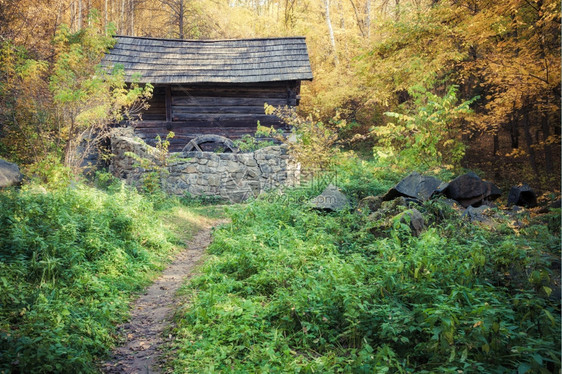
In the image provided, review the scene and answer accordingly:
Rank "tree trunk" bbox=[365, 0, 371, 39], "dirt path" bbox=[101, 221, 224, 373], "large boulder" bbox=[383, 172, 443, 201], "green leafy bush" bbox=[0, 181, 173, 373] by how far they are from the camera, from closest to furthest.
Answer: "green leafy bush" bbox=[0, 181, 173, 373] → "dirt path" bbox=[101, 221, 224, 373] → "large boulder" bbox=[383, 172, 443, 201] → "tree trunk" bbox=[365, 0, 371, 39]

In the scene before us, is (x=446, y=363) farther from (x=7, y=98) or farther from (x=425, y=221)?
(x=7, y=98)

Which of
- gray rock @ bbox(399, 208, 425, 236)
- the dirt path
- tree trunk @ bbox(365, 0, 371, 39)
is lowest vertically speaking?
the dirt path

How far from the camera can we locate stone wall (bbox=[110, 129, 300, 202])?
448 inches

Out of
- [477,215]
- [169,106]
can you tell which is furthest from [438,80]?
[169,106]

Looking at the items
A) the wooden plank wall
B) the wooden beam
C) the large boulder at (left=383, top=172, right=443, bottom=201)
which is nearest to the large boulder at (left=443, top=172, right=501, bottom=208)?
the large boulder at (left=383, top=172, right=443, bottom=201)

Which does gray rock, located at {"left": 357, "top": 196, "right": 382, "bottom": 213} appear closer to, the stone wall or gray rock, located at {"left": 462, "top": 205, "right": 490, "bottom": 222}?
gray rock, located at {"left": 462, "top": 205, "right": 490, "bottom": 222}

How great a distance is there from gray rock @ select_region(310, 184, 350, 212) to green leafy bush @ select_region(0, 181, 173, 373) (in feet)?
9.26

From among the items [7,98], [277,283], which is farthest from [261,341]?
[7,98]

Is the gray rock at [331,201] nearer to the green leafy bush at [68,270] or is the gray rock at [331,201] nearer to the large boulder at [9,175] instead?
the green leafy bush at [68,270]

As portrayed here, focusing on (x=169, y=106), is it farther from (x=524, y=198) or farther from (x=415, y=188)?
(x=524, y=198)

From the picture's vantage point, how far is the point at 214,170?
11.7 metres

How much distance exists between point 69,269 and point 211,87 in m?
11.1

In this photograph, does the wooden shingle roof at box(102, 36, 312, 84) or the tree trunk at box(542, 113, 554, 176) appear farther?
the wooden shingle roof at box(102, 36, 312, 84)

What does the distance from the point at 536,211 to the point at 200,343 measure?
231 inches
